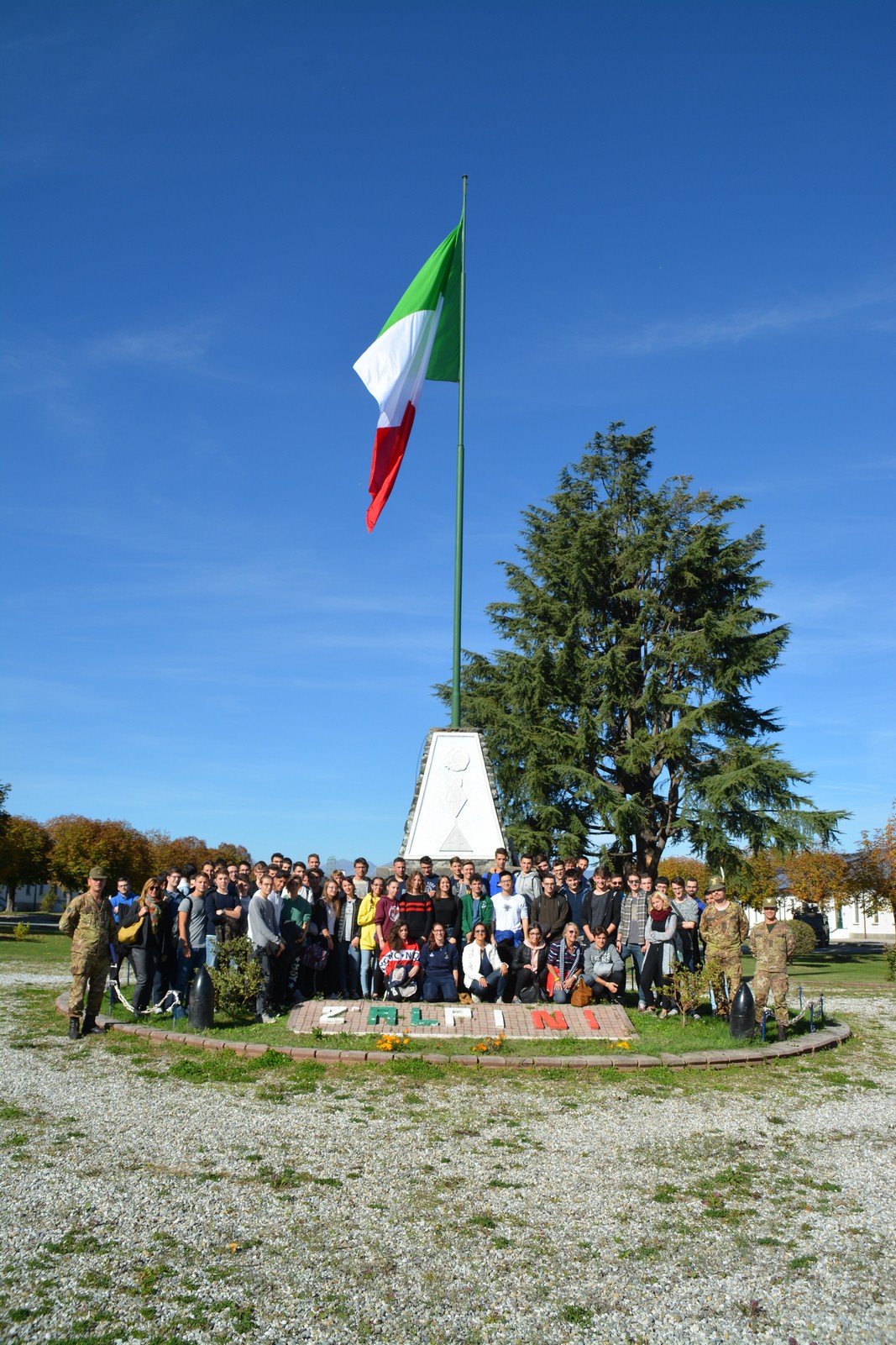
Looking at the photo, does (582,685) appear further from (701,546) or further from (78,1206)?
(78,1206)

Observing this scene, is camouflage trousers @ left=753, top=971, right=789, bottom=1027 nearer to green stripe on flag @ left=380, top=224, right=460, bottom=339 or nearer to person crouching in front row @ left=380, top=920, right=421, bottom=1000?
person crouching in front row @ left=380, top=920, right=421, bottom=1000

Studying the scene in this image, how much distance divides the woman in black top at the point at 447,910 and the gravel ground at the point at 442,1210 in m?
3.32

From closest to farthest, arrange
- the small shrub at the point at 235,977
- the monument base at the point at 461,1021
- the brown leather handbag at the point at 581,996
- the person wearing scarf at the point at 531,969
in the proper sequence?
the monument base at the point at 461,1021 → the small shrub at the point at 235,977 → the brown leather handbag at the point at 581,996 → the person wearing scarf at the point at 531,969

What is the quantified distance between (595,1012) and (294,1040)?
3.14 m

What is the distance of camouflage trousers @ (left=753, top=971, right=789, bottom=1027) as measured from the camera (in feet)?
35.1

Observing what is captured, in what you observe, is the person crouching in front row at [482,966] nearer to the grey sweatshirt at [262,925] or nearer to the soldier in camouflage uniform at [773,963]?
the grey sweatshirt at [262,925]

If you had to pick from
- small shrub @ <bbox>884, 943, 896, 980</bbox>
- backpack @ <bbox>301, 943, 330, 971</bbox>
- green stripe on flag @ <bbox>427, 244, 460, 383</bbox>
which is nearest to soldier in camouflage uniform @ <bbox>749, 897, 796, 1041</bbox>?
backpack @ <bbox>301, 943, 330, 971</bbox>

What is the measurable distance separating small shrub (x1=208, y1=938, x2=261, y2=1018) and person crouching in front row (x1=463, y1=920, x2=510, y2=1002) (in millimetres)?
2315

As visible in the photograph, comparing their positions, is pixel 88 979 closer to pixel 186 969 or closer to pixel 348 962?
pixel 186 969

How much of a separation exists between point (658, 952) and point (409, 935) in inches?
114

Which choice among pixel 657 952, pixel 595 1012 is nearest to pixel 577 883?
pixel 657 952

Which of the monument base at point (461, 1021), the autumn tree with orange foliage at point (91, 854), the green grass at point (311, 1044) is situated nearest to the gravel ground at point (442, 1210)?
the green grass at point (311, 1044)

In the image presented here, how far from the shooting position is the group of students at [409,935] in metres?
11.3

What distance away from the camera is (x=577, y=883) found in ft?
42.7
